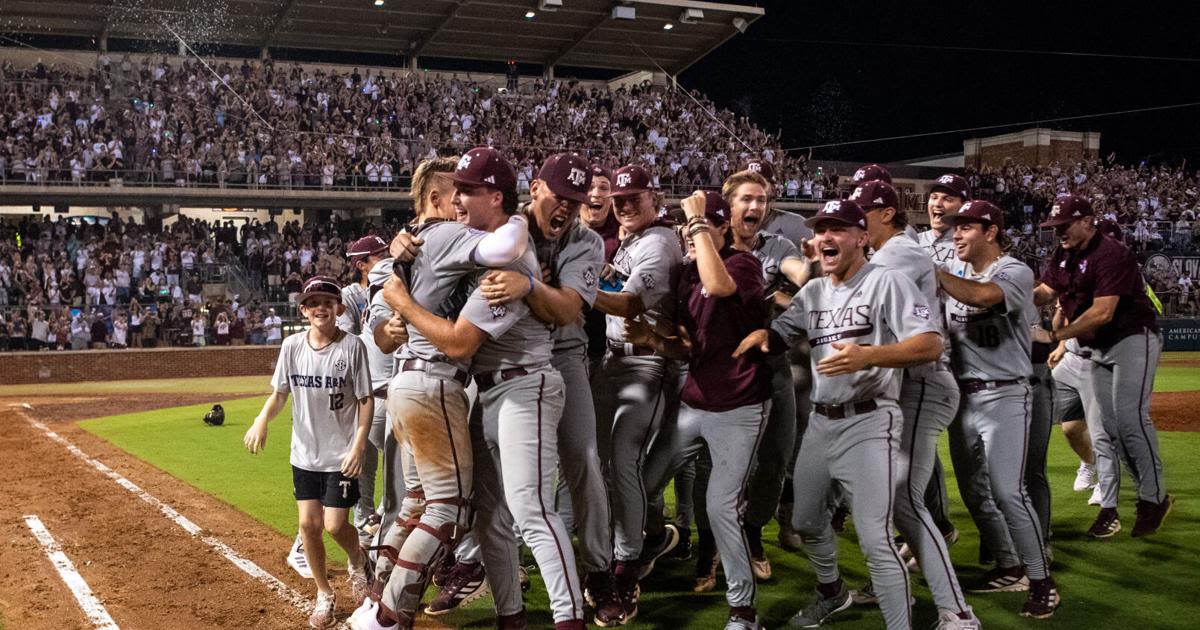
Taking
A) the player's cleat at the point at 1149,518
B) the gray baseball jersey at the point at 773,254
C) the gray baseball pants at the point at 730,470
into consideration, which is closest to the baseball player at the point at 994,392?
the gray baseball jersey at the point at 773,254

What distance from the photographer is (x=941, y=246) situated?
620cm

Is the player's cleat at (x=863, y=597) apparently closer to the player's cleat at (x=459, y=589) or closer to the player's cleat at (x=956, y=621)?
the player's cleat at (x=956, y=621)

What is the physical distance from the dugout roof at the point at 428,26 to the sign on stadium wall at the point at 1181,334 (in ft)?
55.7

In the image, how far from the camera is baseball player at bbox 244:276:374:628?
5.10 meters

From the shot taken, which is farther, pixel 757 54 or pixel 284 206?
pixel 757 54

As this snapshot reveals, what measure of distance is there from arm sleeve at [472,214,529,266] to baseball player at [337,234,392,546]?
6.52ft

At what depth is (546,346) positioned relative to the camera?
4.45m

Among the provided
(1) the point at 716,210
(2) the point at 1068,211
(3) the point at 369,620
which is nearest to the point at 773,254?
A: (1) the point at 716,210

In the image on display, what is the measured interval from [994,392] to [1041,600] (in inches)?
42.2

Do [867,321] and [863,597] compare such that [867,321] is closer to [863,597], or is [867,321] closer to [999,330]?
[999,330]

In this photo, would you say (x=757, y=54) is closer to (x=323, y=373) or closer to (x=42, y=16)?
(x=42, y=16)

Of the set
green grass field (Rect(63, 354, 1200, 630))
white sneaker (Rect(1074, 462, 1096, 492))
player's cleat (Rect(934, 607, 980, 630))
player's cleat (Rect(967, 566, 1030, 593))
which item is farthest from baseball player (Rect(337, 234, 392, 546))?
white sneaker (Rect(1074, 462, 1096, 492))

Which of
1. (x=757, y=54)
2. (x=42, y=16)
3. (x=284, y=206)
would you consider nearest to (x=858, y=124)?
(x=757, y=54)

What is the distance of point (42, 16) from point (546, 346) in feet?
105
